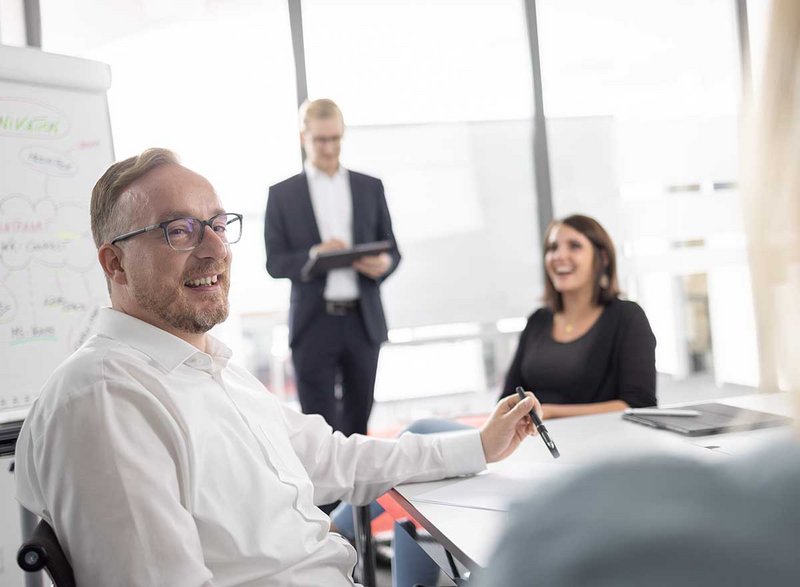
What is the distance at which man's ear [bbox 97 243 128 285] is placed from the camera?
1569mm

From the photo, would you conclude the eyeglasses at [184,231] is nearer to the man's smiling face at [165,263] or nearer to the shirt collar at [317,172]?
the man's smiling face at [165,263]

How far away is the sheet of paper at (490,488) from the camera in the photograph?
1.45 m

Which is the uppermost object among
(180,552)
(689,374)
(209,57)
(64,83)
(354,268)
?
(209,57)

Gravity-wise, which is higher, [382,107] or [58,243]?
[382,107]

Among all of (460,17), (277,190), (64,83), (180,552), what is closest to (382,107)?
(460,17)

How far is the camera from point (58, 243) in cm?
272

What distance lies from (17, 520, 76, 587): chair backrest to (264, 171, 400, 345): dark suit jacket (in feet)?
7.73

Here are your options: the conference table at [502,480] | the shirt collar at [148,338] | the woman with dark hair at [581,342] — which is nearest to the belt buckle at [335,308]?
the woman with dark hair at [581,342]

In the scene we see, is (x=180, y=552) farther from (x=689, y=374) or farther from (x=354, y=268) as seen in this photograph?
(x=689, y=374)

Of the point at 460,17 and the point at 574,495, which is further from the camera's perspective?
the point at 460,17

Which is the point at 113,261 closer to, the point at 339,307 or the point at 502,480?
the point at 502,480

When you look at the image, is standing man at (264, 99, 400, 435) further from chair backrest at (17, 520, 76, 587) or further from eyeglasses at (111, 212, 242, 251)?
chair backrest at (17, 520, 76, 587)

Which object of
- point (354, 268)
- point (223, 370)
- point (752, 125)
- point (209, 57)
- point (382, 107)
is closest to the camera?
point (752, 125)

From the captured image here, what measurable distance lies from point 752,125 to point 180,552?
1.02 metres
